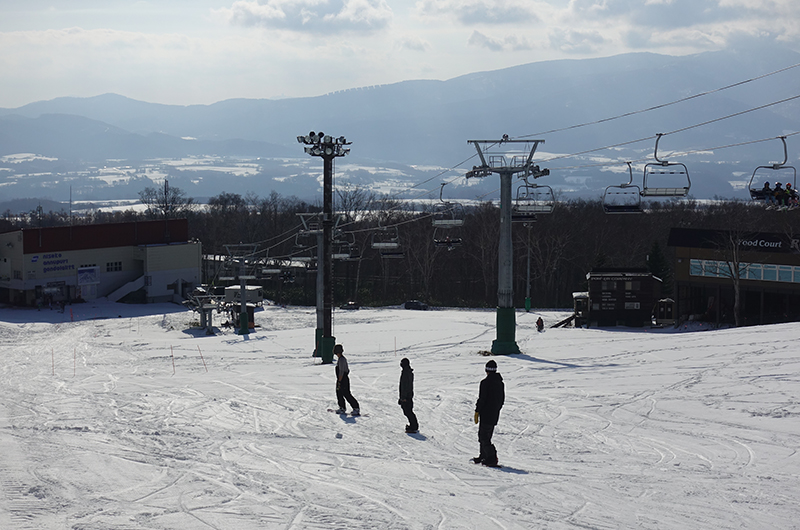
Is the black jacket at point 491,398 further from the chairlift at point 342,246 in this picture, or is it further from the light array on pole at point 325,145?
the chairlift at point 342,246

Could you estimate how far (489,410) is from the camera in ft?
34.4

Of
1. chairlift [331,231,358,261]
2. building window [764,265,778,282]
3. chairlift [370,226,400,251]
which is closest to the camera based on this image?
chairlift [370,226,400,251]

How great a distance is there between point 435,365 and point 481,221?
65.6 meters

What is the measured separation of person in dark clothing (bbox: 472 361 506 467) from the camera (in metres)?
10.4

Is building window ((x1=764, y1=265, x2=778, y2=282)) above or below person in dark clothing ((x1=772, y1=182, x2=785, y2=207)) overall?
below

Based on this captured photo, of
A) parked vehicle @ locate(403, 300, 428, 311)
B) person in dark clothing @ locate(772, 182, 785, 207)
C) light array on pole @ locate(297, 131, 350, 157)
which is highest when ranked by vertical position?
light array on pole @ locate(297, 131, 350, 157)

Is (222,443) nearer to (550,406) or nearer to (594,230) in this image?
(550,406)

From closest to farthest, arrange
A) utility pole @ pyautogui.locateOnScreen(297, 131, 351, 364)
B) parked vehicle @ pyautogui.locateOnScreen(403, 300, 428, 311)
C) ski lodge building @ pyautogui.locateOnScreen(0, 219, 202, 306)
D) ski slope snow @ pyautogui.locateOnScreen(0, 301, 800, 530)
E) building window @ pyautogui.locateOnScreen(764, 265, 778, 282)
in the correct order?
1. ski slope snow @ pyautogui.locateOnScreen(0, 301, 800, 530)
2. utility pole @ pyautogui.locateOnScreen(297, 131, 351, 364)
3. building window @ pyautogui.locateOnScreen(764, 265, 778, 282)
4. ski lodge building @ pyautogui.locateOnScreen(0, 219, 202, 306)
5. parked vehicle @ pyautogui.locateOnScreen(403, 300, 428, 311)

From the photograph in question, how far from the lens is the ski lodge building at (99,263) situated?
54750 millimetres

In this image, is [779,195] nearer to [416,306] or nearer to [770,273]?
[770,273]

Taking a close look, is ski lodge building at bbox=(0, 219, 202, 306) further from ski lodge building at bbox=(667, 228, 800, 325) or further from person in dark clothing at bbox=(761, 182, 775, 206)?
person in dark clothing at bbox=(761, 182, 775, 206)

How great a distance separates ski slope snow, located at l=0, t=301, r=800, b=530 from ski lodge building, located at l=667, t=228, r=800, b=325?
2274 centimetres

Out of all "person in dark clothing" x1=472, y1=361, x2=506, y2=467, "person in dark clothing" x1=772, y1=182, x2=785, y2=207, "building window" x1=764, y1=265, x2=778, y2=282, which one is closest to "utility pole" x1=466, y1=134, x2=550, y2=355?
"person in dark clothing" x1=772, y1=182, x2=785, y2=207

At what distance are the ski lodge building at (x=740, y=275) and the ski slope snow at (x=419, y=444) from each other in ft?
74.6
